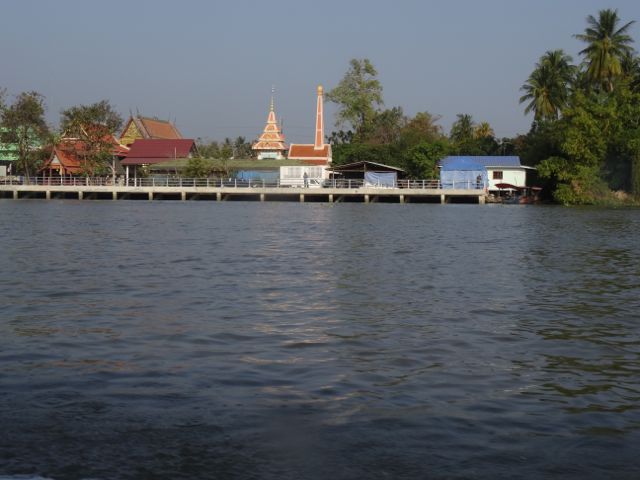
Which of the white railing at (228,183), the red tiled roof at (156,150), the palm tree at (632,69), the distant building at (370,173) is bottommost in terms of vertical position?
the white railing at (228,183)

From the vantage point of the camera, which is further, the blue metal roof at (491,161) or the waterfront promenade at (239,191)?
the blue metal roof at (491,161)

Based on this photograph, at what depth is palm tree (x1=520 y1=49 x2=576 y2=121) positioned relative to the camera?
61031 mm

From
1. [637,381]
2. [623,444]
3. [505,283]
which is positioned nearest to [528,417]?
[623,444]

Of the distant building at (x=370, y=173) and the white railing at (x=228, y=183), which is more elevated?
the distant building at (x=370, y=173)

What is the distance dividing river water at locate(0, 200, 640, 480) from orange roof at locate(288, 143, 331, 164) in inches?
2014

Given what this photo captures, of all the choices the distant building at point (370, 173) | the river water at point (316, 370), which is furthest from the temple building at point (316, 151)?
the river water at point (316, 370)

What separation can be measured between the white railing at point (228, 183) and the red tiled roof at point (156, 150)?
3.51 meters

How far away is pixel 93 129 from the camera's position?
61.4 metres

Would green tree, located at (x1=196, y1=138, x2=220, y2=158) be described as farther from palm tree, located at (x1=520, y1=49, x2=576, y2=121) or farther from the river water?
the river water

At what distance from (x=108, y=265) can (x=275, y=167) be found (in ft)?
160

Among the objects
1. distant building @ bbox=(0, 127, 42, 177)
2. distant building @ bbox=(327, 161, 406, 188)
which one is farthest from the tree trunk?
distant building @ bbox=(0, 127, 42, 177)

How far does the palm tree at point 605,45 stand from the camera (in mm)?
54281

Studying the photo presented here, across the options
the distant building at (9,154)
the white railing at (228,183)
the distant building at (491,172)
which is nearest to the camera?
the distant building at (491,172)

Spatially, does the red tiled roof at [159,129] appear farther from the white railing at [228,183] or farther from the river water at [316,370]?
the river water at [316,370]
